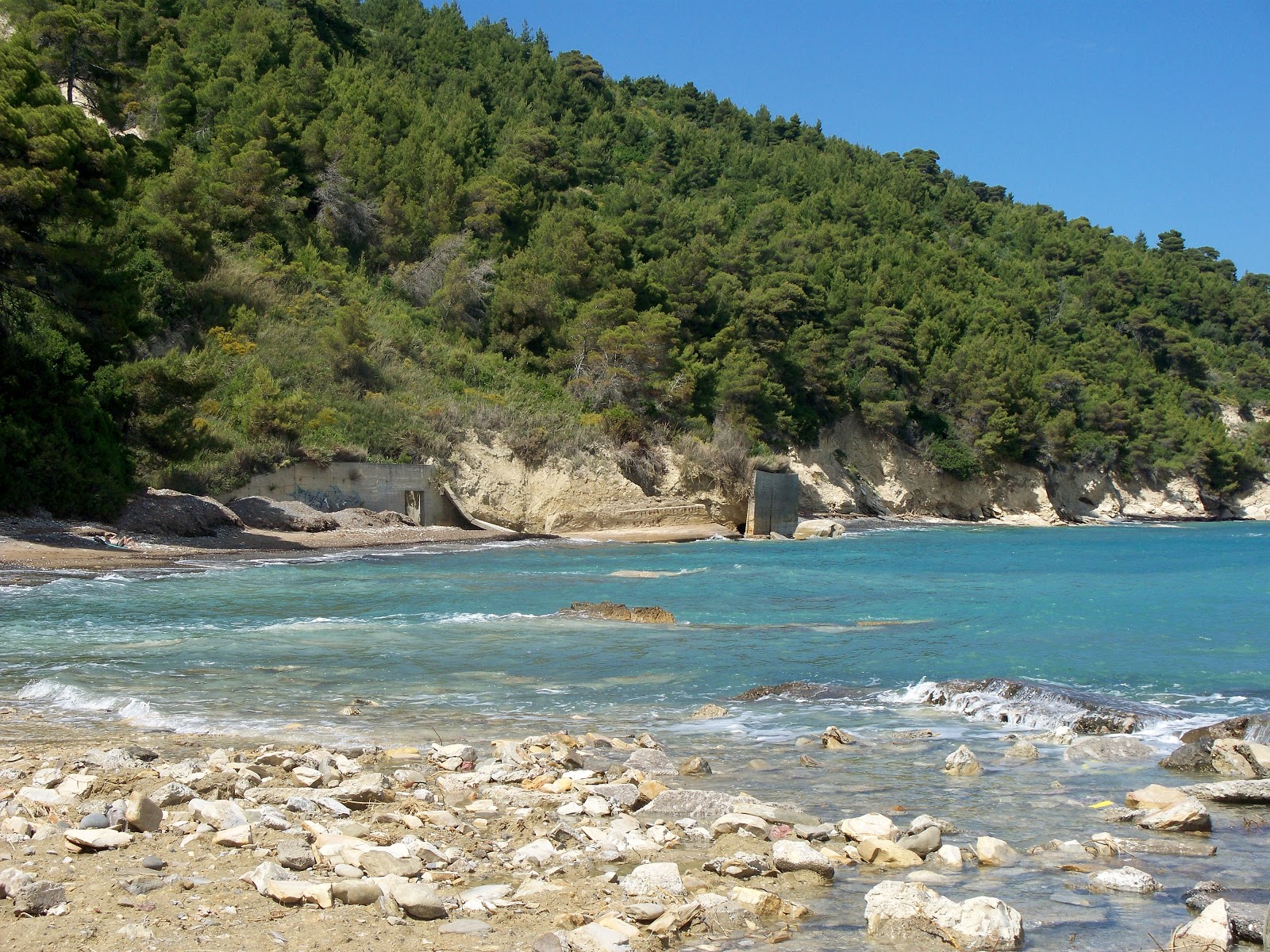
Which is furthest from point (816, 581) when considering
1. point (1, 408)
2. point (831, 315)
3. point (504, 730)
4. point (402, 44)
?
point (402, 44)

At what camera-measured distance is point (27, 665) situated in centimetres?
1103

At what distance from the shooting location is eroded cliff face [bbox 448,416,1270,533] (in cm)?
3788

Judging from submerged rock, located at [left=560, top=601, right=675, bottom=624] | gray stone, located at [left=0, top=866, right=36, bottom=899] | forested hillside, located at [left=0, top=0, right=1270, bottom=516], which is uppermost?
forested hillside, located at [left=0, top=0, right=1270, bottom=516]

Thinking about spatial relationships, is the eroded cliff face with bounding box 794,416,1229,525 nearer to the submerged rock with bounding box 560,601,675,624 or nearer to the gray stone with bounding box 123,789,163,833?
the submerged rock with bounding box 560,601,675,624

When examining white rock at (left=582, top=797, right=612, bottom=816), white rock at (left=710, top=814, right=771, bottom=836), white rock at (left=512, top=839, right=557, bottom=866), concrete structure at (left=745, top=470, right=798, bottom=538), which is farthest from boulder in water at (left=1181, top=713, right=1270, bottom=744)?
concrete structure at (left=745, top=470, right=798, bottom=538)

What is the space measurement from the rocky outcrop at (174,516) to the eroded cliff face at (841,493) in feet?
32.3

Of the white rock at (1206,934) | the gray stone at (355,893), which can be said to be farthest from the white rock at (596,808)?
the white rock at (1206,934)

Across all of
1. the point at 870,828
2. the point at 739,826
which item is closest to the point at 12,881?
the point at 739,826

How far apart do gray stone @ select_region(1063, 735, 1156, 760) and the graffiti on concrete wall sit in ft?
88.2

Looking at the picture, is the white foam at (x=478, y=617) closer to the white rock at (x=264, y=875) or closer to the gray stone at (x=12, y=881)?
the white rock at (x=264, y=875)

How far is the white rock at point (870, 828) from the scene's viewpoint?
18.2 ft

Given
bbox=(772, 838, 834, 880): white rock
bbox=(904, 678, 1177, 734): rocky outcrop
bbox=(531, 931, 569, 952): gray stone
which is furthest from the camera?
bbox=(904, 678, 1177, 734): rocky outcrop

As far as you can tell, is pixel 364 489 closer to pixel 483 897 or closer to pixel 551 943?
pixel 483 897

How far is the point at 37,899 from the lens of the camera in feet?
13.8
